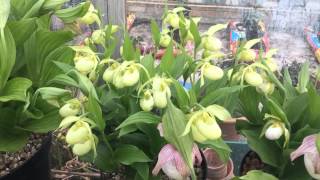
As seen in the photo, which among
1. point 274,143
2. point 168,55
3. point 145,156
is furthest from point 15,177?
point 274,143

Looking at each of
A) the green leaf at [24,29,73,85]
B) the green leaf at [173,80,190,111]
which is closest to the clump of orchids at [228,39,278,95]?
the green leaf at [173,80,190,111]

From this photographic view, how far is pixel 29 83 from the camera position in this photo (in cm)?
74

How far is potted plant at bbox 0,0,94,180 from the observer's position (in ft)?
2.49

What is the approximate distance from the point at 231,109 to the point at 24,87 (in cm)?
36

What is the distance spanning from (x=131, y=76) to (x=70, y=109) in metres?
0.11

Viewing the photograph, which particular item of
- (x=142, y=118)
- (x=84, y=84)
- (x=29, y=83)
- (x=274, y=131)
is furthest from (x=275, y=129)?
(x=29, y=83)

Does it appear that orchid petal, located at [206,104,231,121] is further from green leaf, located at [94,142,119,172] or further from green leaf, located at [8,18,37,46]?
green leaf, located at [8,18,37,46]

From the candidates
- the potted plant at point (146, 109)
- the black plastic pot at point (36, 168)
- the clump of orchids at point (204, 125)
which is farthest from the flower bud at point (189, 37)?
the black plastic pot at point (36, 168)

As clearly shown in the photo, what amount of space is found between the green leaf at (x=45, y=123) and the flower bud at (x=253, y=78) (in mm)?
353

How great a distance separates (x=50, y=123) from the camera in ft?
2.66

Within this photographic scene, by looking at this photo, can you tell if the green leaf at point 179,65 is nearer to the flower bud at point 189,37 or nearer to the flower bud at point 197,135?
the flower bud at point 189,37

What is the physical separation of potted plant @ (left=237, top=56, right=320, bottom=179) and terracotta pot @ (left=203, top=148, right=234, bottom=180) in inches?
5.2

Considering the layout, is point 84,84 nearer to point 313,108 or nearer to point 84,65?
point 84,65

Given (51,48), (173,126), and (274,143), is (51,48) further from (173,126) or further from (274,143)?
(274,143)
